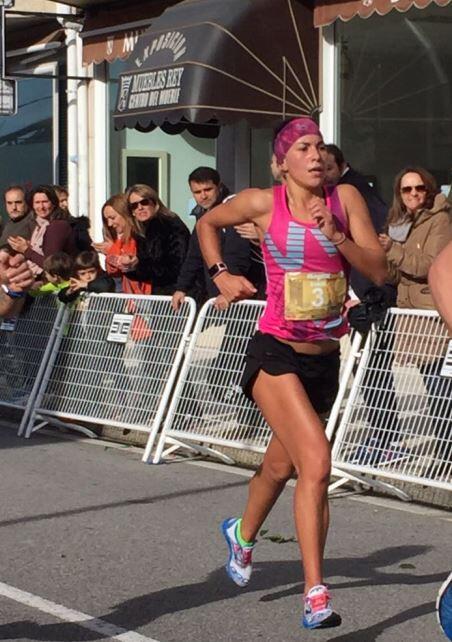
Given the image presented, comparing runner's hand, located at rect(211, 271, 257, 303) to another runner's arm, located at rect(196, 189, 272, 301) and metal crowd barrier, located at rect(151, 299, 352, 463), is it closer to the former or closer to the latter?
another runner's arm, located at rect(196, 189, 272, 301)

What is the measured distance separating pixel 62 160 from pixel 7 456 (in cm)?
932

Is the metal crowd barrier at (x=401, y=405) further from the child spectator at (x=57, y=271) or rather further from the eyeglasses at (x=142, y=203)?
the child spectator at (x=57, y=271)

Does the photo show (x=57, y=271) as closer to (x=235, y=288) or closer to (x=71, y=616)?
(x=235, y=288)

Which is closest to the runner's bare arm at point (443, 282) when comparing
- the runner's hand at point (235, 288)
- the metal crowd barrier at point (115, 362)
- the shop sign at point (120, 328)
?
the runner's hand at point (235, 288)

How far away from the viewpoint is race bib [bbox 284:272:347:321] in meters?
5.95

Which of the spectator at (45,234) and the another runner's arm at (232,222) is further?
the spectator at (45,234)

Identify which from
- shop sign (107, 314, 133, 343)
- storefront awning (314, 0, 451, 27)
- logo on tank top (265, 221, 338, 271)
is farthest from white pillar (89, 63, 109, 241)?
logo on tank top (265, 221, 338, 271)

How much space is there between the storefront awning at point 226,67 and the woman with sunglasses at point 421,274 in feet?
13.2

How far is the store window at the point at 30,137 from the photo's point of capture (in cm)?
1928

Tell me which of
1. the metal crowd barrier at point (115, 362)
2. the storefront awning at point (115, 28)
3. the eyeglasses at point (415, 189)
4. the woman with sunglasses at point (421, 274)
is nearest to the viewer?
the woman with sunglasses at point (421, 274)

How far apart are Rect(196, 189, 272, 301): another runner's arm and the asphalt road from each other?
1.39 metres

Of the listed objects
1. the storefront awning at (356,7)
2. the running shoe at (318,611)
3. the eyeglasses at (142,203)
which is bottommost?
the running shoe at (318,611)

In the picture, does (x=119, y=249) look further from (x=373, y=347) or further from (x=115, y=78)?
(x=115, y=78)

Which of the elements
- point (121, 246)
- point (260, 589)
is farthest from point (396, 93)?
point (260, 589)
